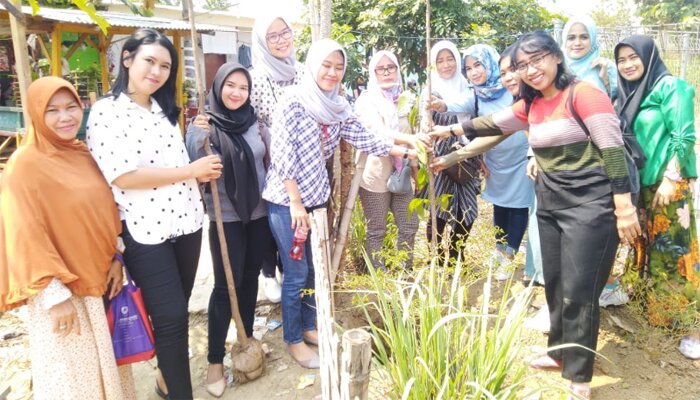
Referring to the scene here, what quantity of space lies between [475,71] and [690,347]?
83.4 inches

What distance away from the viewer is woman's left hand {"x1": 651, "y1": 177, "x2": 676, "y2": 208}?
2.54m

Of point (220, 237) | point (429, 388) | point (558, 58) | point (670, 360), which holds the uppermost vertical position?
point (558, 58)

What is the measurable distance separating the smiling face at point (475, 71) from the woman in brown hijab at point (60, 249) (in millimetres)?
2461

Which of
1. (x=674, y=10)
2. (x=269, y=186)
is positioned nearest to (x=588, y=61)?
(x=269, y=186)

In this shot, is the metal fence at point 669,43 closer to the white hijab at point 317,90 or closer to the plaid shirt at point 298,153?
the white hijab at point 317,90

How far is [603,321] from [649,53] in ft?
5.38

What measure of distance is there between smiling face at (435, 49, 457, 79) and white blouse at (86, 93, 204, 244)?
197cm

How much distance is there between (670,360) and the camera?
2.71m

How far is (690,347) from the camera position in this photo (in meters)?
2.72

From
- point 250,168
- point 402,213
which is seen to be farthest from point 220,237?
point 402,213

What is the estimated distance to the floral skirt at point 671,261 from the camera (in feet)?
8.73

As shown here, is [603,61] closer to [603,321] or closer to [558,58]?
[558,58]

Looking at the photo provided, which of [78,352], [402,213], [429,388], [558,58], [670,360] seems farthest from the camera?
[402,213]

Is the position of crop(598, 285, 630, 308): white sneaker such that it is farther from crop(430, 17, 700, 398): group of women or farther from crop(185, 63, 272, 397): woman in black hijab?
crop(185, 63, 272, 397): woman in black hijab
